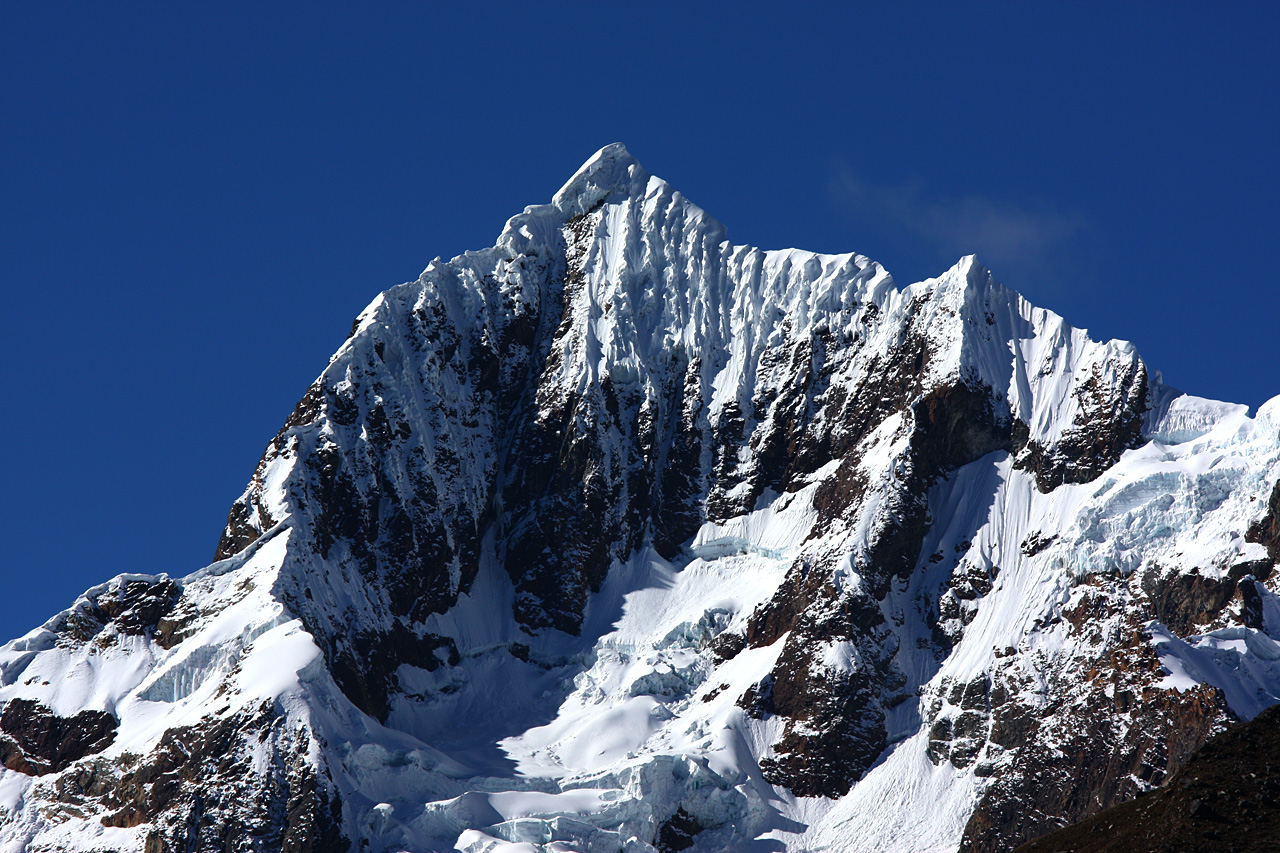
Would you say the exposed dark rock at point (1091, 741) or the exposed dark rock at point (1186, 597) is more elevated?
the exposed dark rock at point (1186, 597)

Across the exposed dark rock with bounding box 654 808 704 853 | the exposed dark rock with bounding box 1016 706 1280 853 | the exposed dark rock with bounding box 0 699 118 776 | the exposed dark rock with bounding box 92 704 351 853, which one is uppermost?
the exposed dark rock with bounding box 0 699 118 776

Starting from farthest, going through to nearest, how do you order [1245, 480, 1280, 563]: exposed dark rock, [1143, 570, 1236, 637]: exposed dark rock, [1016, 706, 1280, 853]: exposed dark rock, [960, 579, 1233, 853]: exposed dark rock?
1. [1245, 480, 1280, 563]: exposed dark rock
2. [1143, 570, 1236, 637]: exposed dark rock
3. [960, 579, 1233, 853]: exposed dark rock
4. [1016, 706, 1280, 853]: exposed dark rock

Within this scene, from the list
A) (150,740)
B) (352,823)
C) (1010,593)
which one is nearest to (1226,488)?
(1010,593)

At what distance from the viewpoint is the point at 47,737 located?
19038cm

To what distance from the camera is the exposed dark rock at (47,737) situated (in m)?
188

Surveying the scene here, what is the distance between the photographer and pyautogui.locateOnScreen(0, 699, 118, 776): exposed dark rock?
188250 mm

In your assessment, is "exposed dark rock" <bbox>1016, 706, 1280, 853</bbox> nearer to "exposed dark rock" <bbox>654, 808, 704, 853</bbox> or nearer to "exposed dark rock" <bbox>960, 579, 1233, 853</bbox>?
"exposed dark rock" <bbox>960, 579, 1233, 853</bbox>

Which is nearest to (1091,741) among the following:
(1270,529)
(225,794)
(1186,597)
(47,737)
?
(1186,597)

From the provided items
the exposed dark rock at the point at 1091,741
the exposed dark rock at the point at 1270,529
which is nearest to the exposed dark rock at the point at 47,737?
the exposed dark rock at the point at 1091,741

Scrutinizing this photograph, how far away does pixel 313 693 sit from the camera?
184625 mm

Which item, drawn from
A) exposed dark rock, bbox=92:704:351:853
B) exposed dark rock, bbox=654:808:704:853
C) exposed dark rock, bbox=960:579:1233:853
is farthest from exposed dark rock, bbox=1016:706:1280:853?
exposed dark rock, bbox=92:704:351:853

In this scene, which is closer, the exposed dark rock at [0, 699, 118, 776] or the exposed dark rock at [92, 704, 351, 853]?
the exposed dark rock at [92, 704, 351, 853]

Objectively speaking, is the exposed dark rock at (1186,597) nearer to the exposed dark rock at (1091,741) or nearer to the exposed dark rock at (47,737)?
the exposed dark rock at (1091,741)

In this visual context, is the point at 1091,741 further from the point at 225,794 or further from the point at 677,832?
the point at 225,794
